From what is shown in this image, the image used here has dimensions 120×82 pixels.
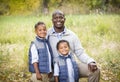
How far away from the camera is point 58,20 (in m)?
2.70

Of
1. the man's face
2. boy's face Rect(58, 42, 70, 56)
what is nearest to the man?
the man's face

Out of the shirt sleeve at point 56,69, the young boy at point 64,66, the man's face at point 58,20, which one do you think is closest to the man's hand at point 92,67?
the young boy at point 64,66

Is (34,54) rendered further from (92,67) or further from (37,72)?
(92,67)

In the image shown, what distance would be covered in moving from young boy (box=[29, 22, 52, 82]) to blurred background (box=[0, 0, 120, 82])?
0.16 metres

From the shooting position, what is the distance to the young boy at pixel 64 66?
2629 mm

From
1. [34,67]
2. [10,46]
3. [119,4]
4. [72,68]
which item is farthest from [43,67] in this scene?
[119,4]

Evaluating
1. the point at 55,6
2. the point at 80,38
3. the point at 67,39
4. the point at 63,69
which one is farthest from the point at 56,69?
the point at 55,6

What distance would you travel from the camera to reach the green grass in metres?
2.85

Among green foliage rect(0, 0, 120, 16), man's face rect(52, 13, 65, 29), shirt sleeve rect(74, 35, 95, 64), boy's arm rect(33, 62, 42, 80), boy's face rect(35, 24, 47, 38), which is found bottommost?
boy's arm rect(33, 62, 42, 80)

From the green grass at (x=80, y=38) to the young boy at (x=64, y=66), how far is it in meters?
0.26

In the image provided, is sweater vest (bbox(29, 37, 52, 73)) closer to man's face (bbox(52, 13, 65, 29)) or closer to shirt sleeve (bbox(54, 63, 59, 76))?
shirt sleeve (bbox(54, 63, 59, 76))

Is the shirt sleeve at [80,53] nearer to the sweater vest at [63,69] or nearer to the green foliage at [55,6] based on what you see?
the sweater vest at [63,69]

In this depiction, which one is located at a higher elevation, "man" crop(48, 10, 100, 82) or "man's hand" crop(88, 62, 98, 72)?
"man" crop(48, 10, 100, 82)

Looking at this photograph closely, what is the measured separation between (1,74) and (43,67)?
44 cm
